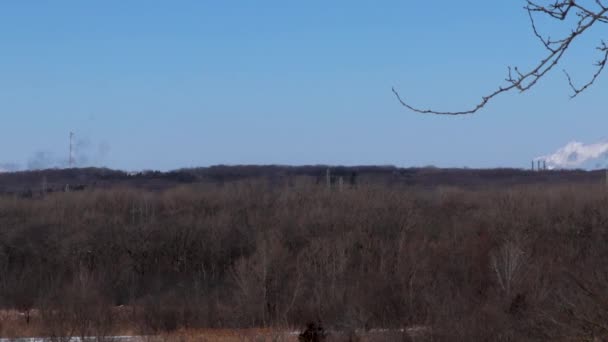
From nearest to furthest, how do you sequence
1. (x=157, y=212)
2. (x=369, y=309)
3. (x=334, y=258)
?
(x=369, y=309), (x=334, y=258), (x=157, y=212)

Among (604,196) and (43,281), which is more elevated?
(604,196)

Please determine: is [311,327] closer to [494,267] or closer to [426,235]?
[494,267]

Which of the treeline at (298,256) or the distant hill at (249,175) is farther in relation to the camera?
the distant hill at (249,175)

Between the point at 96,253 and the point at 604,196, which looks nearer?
the point at 96,253

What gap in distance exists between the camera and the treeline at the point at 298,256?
24.9m

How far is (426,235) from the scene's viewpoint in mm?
39656

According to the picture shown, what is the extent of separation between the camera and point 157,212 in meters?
46.1

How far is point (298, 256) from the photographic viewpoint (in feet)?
113

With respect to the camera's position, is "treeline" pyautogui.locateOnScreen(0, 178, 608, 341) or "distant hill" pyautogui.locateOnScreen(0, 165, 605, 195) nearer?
"treeline" pyautogui.locateOnScreen(0, 178, 608, 341)

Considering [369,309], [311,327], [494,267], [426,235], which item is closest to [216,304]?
[369,309]

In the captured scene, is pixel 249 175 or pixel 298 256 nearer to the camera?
pixel 298 256

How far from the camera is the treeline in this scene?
979 inches

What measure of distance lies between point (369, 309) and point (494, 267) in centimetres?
→ 585

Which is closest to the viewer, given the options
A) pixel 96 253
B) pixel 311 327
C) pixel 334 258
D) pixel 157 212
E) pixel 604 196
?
pixel 311 327
